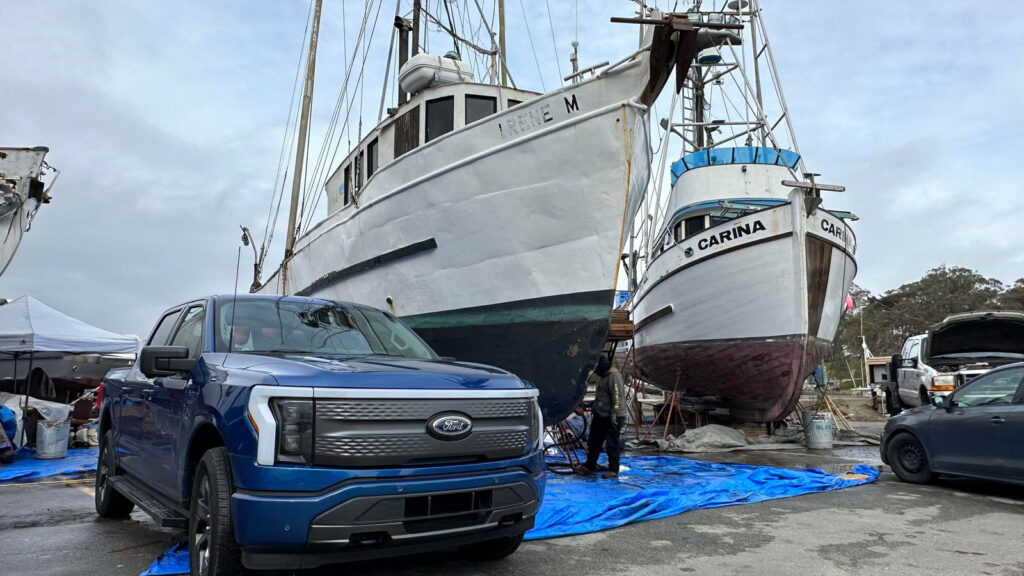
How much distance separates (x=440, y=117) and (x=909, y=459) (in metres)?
7.53

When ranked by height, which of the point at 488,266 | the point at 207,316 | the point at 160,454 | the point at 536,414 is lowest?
the point at 160,454

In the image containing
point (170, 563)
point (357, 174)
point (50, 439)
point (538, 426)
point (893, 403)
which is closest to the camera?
point (538, 426)

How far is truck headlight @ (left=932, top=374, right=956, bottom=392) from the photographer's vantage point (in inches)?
448

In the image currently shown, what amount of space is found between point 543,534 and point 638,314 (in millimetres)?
12084

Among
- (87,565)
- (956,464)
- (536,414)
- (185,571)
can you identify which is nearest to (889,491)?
(956,464)

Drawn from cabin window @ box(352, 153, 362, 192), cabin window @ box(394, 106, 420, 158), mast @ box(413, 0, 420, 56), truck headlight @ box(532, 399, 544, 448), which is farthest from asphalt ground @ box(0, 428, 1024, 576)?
mast @ box(413, 0, 420, 56)

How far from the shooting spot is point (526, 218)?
845cm

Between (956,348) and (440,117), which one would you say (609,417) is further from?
(956,348)

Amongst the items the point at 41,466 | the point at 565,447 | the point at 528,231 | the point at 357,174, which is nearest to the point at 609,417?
the point at 565,447

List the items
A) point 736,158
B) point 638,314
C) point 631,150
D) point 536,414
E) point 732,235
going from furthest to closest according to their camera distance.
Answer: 1. point 638,314
2. point 736,158
3. point 732,235
4. point 631,150
5. point 536,414

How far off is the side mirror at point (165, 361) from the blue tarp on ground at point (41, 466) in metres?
5.95

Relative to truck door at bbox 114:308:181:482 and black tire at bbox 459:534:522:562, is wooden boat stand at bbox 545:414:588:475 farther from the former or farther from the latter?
truck door at bbox 114:308:181:482

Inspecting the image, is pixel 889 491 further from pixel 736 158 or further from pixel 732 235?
pixel 736 158

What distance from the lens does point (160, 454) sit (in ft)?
13.3
